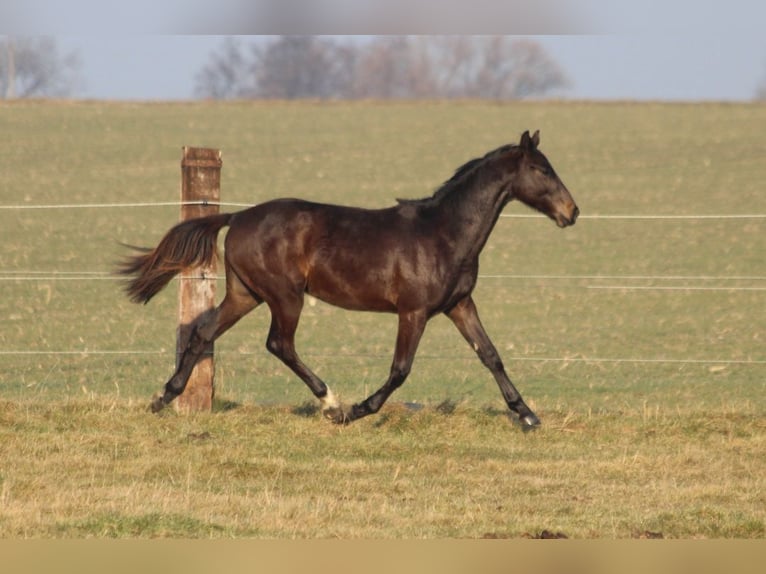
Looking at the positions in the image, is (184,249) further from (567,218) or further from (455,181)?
(567,218)

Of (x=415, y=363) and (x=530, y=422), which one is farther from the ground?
(x=530, y=422)

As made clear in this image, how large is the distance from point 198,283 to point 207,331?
593mm

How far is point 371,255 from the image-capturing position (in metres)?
7.89

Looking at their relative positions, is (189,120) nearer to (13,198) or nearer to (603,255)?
(13,198)

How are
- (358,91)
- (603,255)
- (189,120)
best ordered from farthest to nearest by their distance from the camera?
(358,91) → (189,120) → (603,255)

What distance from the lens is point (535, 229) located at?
26.2 metres

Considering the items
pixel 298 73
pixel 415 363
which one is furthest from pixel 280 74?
pixel 415 363

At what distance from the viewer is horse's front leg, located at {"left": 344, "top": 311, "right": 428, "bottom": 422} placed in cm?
780

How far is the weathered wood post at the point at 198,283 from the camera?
27.9ft

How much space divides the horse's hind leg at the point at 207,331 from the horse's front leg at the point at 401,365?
1.00 meters

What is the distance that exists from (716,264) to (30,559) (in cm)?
1954

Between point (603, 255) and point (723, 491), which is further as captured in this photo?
point (603, 255)

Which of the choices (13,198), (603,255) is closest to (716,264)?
(603,255)

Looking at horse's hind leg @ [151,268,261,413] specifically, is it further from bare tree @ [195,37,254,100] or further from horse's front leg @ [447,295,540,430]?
bare tree @ [195,37,254,100]
